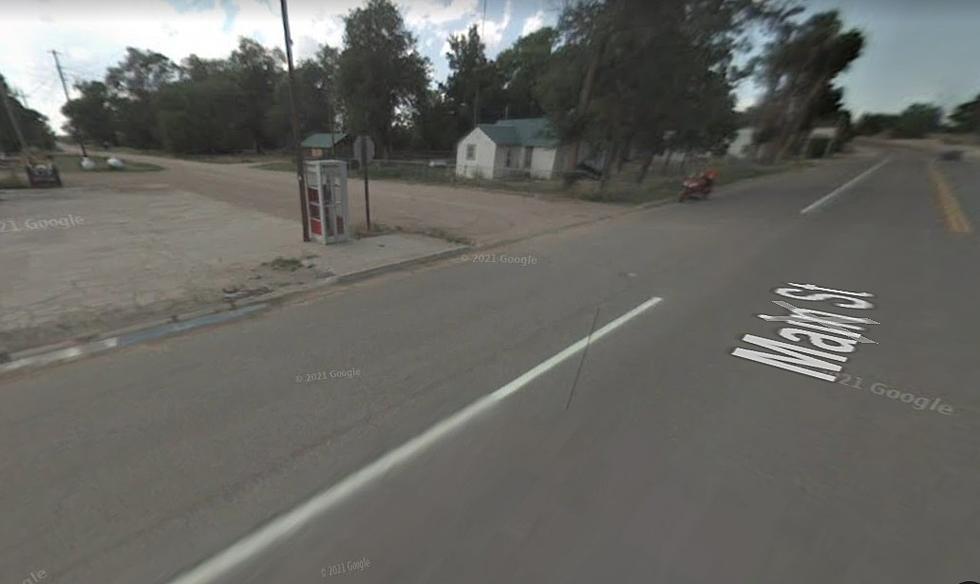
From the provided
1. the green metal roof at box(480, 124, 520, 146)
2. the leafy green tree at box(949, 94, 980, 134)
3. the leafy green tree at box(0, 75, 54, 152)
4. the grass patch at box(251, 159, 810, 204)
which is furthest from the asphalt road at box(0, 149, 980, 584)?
the leafy green tree at box(949, 94, 980, 134)

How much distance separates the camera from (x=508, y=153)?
34.5 meters

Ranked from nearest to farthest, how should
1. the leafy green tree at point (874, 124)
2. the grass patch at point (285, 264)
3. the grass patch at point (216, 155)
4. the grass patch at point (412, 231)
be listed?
the grass patch at point (285, 264)
the grass patch at point (412, 231)
the grass patch at point (216, 155)
the leafy green tree at point (874, 124)

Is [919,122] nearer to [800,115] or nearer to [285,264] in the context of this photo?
[800,115]

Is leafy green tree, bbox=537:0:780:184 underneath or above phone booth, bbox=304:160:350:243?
above

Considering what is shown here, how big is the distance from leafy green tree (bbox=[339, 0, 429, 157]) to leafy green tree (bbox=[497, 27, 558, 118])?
621 inches

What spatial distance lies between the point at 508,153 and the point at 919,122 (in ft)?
390

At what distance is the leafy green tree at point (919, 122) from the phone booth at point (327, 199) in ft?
450

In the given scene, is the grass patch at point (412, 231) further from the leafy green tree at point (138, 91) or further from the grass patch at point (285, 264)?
the leafy green tree at point (138, 91)

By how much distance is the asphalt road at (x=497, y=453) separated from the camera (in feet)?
6.81

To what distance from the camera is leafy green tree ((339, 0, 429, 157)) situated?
37.8 meters

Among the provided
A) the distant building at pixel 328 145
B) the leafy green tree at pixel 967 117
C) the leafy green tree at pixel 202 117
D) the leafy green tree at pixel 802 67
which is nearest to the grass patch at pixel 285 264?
the leafy green tree at pixel 802 67

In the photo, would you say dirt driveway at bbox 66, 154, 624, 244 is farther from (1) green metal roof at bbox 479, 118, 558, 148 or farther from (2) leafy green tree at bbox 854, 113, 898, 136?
(2) leafy green tree at bbox 854, 113, 898, 136

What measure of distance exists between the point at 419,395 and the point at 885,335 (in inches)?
209

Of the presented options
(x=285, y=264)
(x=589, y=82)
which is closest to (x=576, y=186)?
(x=589, y=82)
